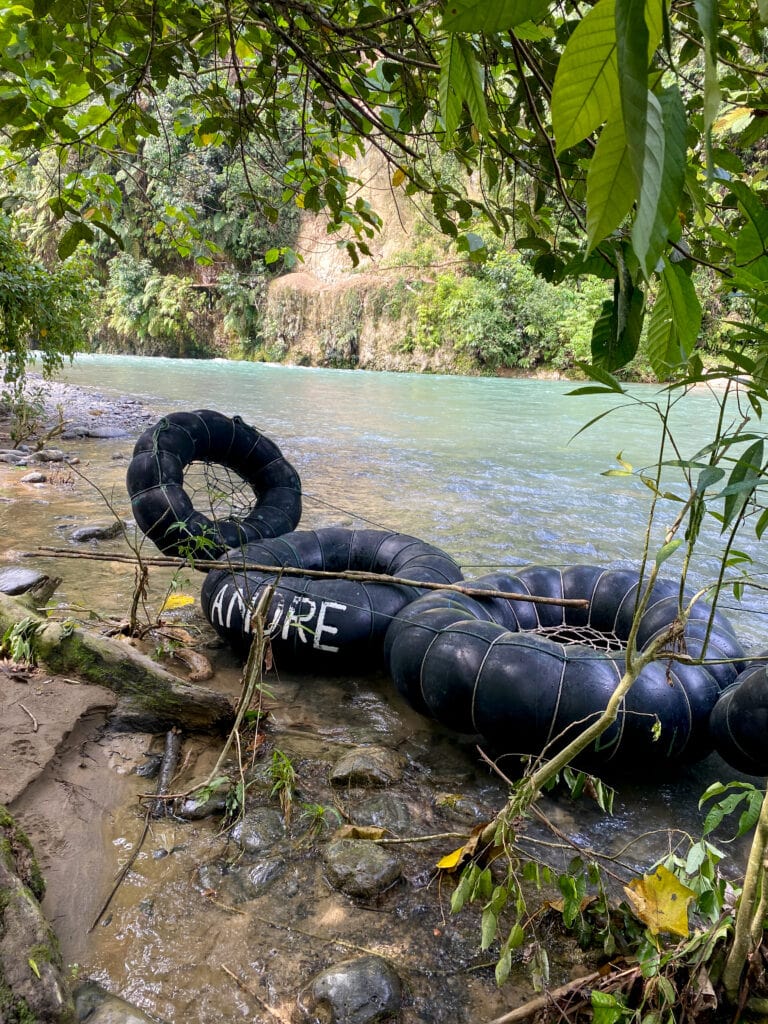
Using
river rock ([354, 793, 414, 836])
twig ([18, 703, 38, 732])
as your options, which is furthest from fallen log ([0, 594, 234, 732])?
river rock ([354, 793, 414, 836])

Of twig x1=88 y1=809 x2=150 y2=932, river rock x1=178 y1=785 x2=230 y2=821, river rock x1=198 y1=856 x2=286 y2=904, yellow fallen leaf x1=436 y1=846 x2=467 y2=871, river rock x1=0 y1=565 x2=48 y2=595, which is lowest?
river rock x1=198 y1=856 x2=286 y2=904

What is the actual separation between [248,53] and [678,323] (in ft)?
8.49

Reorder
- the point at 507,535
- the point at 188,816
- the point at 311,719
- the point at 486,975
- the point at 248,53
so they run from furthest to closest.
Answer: the point at 507,535, the point at 311,719, the point at 248,53, the point at 188,816, the point at 486,975

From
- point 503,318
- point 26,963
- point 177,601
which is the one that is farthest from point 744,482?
point 503,318

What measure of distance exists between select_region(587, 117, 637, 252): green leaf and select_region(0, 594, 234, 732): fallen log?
249cm

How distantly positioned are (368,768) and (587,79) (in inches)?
92.7

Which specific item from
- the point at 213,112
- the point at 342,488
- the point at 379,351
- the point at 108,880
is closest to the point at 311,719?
the point at 108,880

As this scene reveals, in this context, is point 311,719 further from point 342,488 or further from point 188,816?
point 342,488

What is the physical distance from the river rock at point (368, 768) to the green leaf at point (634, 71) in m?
2.38

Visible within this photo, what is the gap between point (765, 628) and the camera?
414 cm

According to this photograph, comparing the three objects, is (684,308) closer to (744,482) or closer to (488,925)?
(744,482)

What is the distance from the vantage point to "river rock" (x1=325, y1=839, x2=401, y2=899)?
6.13 feet

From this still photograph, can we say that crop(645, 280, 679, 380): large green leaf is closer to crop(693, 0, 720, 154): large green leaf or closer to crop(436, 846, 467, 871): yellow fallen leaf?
crop(693, 0, 720, 154): large green leaf

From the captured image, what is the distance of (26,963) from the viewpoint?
4.21ft
